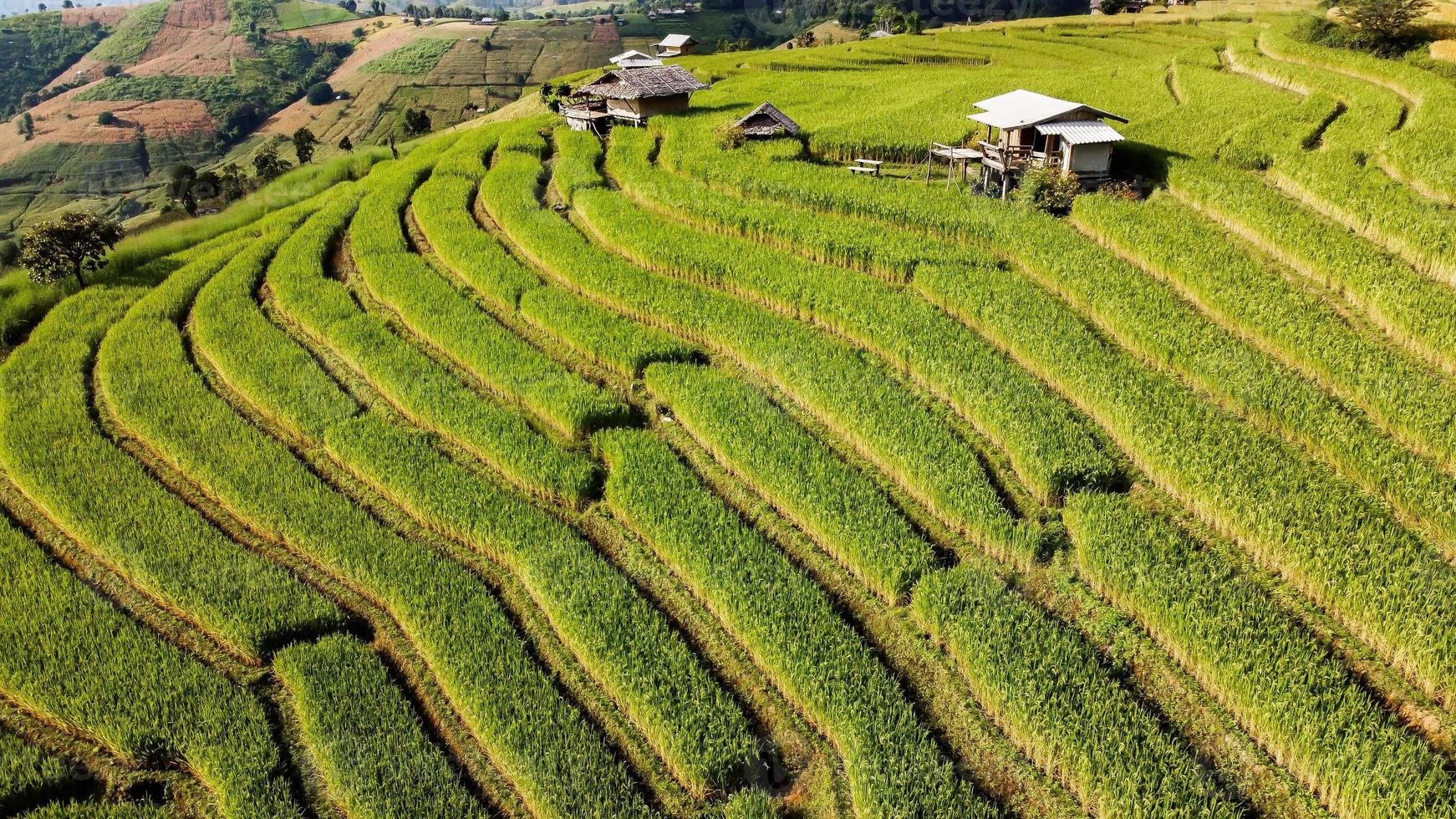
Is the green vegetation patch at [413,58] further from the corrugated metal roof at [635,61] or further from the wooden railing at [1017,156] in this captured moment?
the wooden railing at [1017,156]

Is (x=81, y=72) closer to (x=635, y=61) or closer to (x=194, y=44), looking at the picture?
(x=194, y=44)

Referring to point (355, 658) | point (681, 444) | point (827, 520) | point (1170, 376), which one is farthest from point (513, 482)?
point (1170, 376)

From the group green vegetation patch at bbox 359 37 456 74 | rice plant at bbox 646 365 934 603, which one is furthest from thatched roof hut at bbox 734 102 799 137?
green vegetation patch at bbox 359 37 456 74

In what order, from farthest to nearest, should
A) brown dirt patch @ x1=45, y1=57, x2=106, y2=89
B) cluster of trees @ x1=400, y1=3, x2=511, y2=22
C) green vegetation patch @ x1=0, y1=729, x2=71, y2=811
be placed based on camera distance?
cluster of trees @ x1=400, y1=3, x2=511, y2=22 < brown dirt patch @ x1=45, y1=57, x2=106, y2=89 < green vegetation patch @ x1=0, y1=729, x2=71, y2=811

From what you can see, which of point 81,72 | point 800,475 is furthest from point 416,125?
point 81,72

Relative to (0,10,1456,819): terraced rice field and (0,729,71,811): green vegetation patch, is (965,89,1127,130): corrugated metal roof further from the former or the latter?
(0,729,71,811): green vegetation patch

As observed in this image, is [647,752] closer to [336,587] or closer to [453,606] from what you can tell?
[453,606]
